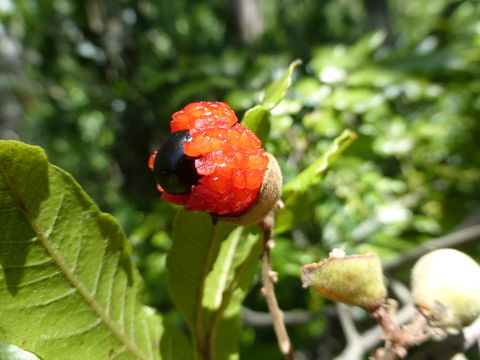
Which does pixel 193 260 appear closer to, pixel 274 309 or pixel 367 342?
pixel 274 309

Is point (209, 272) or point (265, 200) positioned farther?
point (209, 272)

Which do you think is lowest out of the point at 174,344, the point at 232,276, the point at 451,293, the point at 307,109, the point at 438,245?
the point at 174,344

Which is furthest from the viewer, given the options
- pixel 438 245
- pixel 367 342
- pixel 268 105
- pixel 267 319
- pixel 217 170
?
pixel 267 319

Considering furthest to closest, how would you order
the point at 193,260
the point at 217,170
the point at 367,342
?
1. the point at 367,342
2. the point at 193,260
3. the point at 217,170

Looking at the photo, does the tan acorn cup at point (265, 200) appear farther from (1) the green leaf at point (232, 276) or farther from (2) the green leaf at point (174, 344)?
(2) the green leaf at point (174, 344)

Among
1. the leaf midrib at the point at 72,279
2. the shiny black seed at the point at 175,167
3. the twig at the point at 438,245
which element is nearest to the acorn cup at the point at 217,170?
→ the shiny black seed at the point at 175,167

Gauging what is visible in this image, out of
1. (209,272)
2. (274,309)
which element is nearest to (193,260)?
(209,272)

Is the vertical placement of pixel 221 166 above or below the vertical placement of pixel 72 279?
above

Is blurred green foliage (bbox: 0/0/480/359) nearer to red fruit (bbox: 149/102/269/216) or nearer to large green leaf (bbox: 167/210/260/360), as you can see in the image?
large green leaf (bbox: 167/210/260/360)

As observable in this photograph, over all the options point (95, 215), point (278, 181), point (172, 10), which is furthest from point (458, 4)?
point (95, 215)
